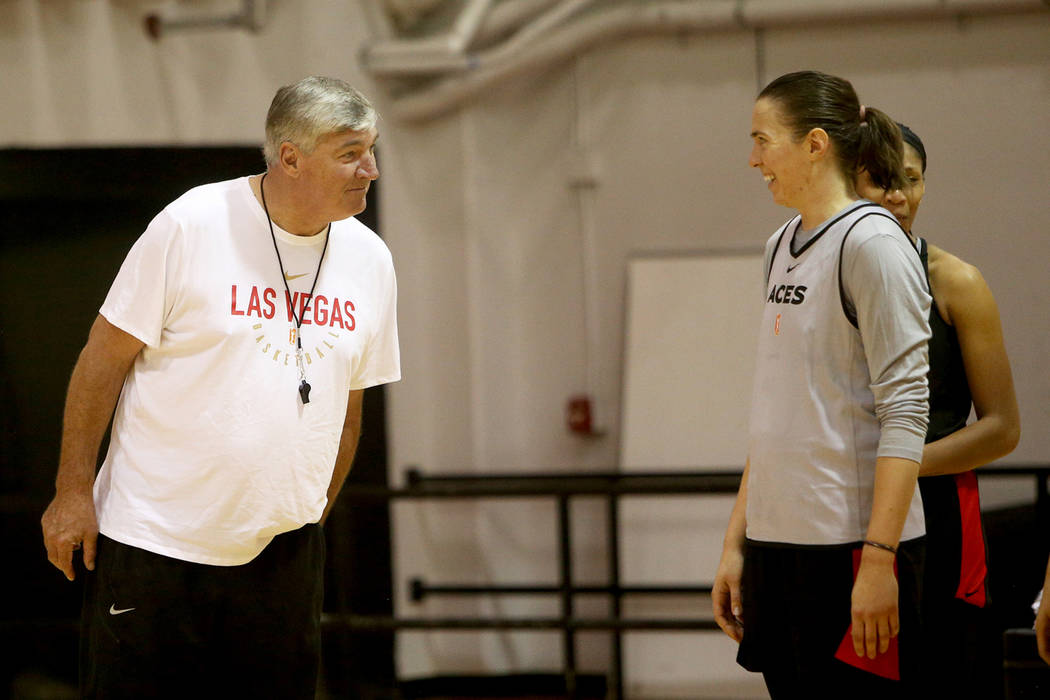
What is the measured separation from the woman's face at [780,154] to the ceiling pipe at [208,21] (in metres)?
2.50

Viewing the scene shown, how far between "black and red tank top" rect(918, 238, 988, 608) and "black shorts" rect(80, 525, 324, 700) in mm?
1111

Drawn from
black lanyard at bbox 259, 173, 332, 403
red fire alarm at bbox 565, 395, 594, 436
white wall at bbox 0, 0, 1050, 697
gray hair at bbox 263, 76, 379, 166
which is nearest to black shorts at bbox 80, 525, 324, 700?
black lanyard at bbox 259, 173, 332, 403

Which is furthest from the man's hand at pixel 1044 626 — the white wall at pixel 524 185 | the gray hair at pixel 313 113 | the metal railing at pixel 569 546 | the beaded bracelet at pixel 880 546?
the white wall at pixel 524 185

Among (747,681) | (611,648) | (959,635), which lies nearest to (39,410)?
(611,648)

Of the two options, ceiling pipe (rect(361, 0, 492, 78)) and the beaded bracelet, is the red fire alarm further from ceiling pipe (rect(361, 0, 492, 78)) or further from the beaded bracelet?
the beaded bracelet

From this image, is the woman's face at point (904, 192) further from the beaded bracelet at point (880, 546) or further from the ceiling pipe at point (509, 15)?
the ceiling pipe at point (509, 15)

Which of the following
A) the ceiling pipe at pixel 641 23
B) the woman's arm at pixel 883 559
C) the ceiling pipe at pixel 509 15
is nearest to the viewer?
the woman's arm at pixel 883 559

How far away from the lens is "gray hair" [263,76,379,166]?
184 centimetres

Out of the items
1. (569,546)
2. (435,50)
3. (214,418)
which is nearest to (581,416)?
(569,546)

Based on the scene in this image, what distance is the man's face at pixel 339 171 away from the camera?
6.08 feet

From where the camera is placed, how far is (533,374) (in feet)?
14.3

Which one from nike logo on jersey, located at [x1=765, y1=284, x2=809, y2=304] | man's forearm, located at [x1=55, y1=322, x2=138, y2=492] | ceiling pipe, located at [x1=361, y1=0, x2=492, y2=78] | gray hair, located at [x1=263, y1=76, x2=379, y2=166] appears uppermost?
ceiling pipe, located at [x1=361, y1=0, x2=492, y2=78]

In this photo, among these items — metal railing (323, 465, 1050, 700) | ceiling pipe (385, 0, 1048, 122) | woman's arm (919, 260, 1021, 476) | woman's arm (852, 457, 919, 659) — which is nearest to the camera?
woman's arm (852, 457, 919, 659)

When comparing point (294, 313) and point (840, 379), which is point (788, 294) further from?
point (294, 313)
